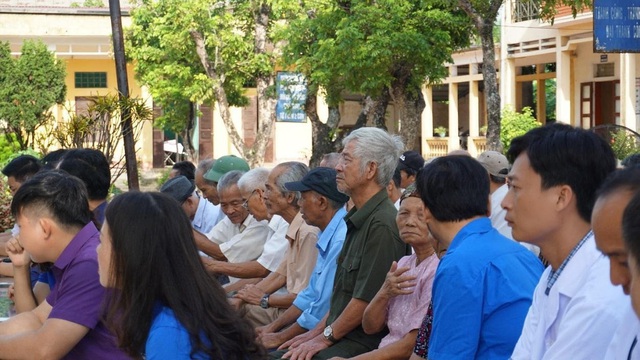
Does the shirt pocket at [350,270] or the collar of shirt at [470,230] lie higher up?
the collar of shirt at [470,230]

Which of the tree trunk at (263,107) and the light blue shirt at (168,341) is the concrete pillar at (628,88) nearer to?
the tree trunk at (263,107)

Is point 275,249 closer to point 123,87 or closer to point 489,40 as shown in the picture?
point 123,87

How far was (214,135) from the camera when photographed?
34.4 meters

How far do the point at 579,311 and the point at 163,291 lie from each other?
1228 mm

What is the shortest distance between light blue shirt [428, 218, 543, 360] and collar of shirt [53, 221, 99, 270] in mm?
1471

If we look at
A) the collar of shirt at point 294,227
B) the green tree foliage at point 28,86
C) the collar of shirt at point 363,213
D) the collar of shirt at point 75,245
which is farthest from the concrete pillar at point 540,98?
the collar of shirt at point 75,245

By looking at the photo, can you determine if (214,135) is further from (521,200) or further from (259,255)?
(521,200)

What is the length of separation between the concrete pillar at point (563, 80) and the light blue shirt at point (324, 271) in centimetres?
2251

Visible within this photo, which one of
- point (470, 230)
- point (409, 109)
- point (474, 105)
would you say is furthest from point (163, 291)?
point (474, 105)

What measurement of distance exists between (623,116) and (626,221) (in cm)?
2339

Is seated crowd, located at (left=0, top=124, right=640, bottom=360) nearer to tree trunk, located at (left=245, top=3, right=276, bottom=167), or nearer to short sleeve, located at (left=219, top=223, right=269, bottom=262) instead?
short sleeve, located at (left=219, top=223, right=269, bottom=262)

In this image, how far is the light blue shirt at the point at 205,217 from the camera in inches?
361

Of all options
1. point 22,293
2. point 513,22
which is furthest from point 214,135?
point 22,293

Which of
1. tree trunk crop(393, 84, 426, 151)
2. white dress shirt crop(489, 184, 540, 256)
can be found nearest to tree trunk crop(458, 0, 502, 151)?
tree trunk crop(393, 84, 426, 151)
